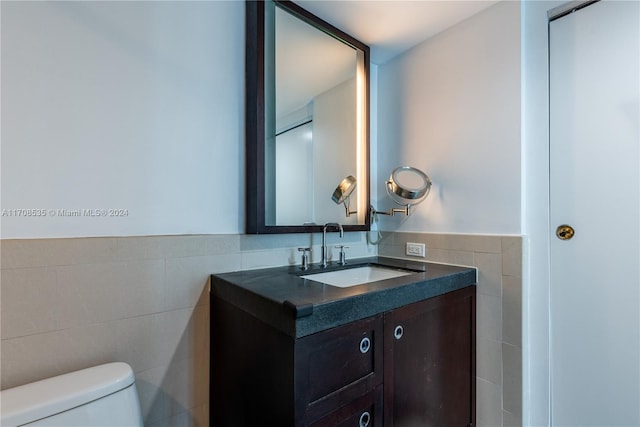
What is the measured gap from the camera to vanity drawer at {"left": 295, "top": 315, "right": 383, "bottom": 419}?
785 mm

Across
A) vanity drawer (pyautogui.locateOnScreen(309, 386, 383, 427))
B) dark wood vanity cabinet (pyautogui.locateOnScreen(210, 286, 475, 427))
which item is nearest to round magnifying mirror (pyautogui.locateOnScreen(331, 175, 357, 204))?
dark wood vanity cabinet (pyautogui.locateOnScreen(210, 286, 475, 427))

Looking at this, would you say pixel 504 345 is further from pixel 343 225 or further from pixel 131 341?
pixel 131 341

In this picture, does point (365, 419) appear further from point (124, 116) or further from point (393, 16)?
point (393, 16)

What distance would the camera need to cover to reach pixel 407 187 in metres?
1.55

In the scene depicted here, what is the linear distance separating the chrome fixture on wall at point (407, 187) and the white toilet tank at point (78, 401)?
129 cm

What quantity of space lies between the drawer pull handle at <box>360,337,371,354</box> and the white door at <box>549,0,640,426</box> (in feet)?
2.87

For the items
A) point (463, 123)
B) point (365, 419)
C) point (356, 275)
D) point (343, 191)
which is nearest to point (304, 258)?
point (356, 275)

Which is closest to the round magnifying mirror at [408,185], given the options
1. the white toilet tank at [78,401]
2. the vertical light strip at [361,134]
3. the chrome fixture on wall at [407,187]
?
the chrome fixture on wall at [407,187]

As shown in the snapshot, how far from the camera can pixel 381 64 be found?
6.04 feet

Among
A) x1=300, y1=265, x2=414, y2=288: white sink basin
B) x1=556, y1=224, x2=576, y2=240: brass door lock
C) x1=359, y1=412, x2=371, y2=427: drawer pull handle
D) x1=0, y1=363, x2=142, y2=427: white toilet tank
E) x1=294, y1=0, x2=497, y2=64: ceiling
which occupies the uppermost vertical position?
x1=294, y1=0, x2=497, y2=64: ceiling

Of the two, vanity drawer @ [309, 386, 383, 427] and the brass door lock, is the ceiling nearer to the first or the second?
the brass door lock

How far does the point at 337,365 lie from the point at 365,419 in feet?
0.79

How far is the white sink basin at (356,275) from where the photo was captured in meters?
1.36

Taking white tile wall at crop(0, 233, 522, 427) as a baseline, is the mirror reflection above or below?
above
